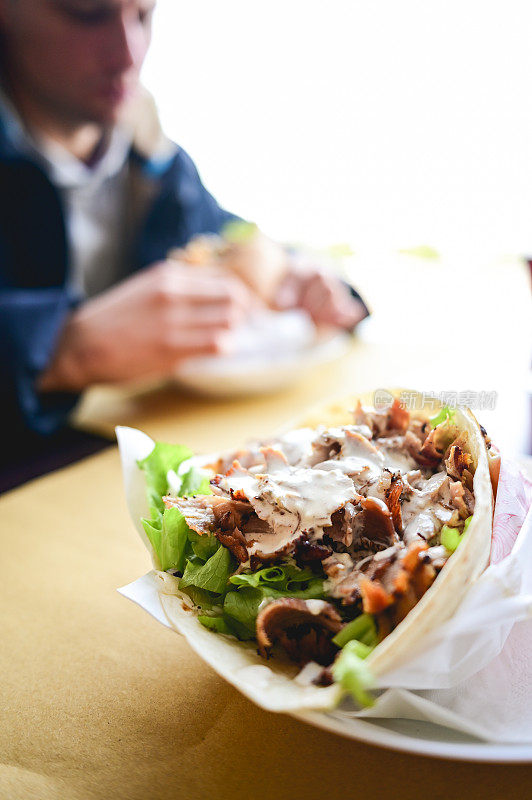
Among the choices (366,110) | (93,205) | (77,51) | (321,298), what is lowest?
(321,298)

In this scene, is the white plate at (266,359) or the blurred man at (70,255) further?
the white plate at (266,359)

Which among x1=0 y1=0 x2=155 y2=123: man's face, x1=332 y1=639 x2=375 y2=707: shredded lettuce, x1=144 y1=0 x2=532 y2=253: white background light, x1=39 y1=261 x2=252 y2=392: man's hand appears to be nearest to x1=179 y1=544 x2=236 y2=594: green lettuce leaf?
x1=332 y1=639 x2=375 y2=707: shredded lettuce

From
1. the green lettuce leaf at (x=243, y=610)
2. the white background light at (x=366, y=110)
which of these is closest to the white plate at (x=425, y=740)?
the green lettuce leaf at (x=243, y=610)

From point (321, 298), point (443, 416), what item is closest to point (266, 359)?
point (321, 298)

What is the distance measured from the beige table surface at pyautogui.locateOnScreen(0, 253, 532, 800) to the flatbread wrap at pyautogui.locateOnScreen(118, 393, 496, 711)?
0.14 metres

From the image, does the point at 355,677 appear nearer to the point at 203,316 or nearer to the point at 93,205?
the point at 203,316

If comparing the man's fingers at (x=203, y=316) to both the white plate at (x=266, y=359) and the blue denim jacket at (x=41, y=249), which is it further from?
the blue denim jacket at (x=41, y=249)

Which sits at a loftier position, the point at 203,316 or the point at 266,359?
the point at 203,316

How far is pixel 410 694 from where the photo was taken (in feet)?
2.46

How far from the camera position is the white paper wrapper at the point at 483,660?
744 mm

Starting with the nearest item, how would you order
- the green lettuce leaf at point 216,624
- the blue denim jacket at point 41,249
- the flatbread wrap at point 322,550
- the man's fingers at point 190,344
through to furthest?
1. the flatbread wrap at point 322,550
2. the green lettuce leaf at point 216,624
3. the blue denim jacket at point 41,249
4. the man's fingers at point 190,344

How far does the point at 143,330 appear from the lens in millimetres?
2260

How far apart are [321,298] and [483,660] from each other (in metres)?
2.15

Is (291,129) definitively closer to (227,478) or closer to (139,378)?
(139,378)
